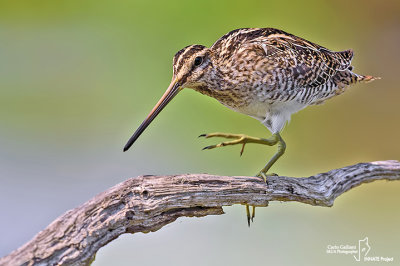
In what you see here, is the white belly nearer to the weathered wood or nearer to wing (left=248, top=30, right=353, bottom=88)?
wing (left=248, top=30, right=353, bottom=88)

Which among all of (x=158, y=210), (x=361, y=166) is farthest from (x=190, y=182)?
(x=361, y=166)

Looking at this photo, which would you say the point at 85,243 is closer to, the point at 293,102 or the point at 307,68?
the point at 293,102

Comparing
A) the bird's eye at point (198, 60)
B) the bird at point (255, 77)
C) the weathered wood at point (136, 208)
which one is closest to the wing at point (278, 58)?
the bird at point (255, 77)

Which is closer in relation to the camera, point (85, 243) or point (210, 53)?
point (85, 243)

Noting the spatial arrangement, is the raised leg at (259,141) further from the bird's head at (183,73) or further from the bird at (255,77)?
the bird's head at (183,73)

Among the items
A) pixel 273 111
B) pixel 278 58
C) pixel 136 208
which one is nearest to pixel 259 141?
pixel 273 111

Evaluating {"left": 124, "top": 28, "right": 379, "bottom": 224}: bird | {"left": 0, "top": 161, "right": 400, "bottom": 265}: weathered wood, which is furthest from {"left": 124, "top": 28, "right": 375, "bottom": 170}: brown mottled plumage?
{"left": 0, "top": 161, "right": 400, "bottom": 265}: weathered wood

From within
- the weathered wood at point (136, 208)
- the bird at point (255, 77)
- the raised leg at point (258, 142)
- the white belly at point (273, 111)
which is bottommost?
the weathered wood at point (136, 208)

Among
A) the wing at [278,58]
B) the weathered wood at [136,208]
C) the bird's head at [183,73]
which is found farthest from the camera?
the wing at [278,58]
